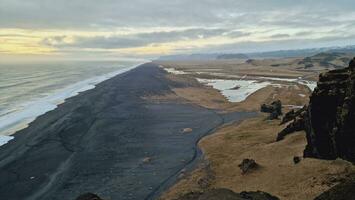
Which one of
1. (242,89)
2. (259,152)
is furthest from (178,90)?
(259,152)

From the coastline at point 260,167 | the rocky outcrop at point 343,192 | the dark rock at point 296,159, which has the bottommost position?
the coastline at point 260,167

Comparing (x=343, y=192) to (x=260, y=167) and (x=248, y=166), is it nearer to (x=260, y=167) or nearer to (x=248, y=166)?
(x=248, y=166)

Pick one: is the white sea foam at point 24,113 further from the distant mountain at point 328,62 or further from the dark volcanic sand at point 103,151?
the distant mountain at point 328,62

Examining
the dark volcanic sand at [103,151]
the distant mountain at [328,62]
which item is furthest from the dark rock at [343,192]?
the distant mountain at [328,62]

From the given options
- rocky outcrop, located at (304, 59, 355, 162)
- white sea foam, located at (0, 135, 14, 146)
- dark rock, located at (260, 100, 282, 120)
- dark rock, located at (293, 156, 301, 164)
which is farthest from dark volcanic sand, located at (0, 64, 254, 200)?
rocky outcrop, located at (304, 59, 355, 162)

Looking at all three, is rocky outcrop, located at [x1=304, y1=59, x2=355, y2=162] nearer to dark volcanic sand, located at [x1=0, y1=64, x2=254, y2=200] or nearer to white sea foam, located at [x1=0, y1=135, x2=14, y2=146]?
dark volcanic sand, located at [x1=0, y1=64, x2=254, y2=200]
